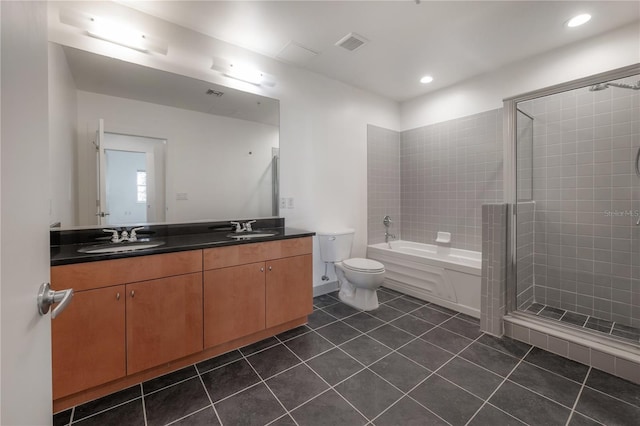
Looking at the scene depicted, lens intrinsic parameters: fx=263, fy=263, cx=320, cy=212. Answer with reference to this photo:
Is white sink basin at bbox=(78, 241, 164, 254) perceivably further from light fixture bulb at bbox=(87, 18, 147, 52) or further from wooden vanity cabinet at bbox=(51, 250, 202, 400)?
light fixture bulb at bbox=(87, 18, 147, 52)

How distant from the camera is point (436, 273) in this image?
9.12ft

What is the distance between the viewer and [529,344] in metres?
2.04

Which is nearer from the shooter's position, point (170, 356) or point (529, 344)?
point (170, 356)

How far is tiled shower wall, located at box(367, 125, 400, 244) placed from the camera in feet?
11.5

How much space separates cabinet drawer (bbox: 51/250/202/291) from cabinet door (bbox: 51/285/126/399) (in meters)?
0.05

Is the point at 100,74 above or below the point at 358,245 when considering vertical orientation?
above

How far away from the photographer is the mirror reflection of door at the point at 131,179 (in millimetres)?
1850

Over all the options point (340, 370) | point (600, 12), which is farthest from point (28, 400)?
point (600, 12)

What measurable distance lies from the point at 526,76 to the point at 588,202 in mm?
1351

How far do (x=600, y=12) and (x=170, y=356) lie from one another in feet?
12.7

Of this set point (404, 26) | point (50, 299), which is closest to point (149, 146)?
point (50, 299)

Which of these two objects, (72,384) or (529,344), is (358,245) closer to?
(529,344)

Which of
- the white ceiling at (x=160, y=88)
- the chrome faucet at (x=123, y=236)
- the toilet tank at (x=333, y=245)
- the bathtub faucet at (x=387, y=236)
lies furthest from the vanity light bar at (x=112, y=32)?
the bathtub faucet at (x=387, y=236)

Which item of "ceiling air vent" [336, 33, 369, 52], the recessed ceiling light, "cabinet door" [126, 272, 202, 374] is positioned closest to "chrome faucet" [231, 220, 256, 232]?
"cabinet door" [126, 272, 202, 374]
